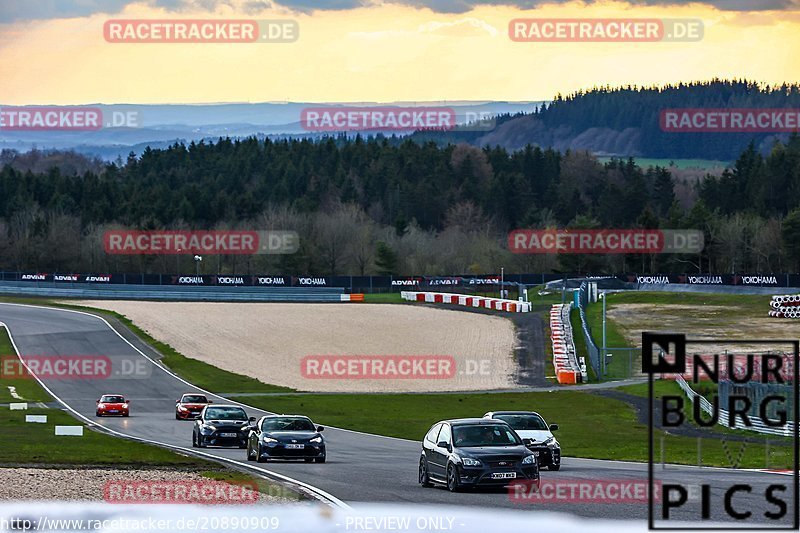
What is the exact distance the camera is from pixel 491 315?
3782 inches

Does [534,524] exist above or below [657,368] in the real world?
below

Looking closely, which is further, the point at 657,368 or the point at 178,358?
the point at 178,358

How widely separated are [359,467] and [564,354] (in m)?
41.0

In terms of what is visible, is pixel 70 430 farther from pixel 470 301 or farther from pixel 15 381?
pixel 470 301

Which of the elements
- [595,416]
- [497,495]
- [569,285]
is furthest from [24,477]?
[569,285]

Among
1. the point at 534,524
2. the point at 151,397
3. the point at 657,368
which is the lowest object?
the point at 151,397

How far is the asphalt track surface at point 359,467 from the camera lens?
2011cm

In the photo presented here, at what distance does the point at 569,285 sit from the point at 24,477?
3671 inches

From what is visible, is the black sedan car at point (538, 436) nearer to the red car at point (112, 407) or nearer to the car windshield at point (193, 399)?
the car windshield at point (193, 399)

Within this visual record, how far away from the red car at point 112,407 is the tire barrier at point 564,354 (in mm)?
22972

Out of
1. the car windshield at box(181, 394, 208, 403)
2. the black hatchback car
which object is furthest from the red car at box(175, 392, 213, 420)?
the black hatchback car

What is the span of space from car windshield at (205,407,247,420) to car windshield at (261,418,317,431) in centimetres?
632

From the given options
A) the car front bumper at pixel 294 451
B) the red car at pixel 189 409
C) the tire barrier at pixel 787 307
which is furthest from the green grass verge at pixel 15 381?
the tire barrier at pixel 787 307

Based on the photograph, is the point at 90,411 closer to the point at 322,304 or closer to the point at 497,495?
the point at 497,495
